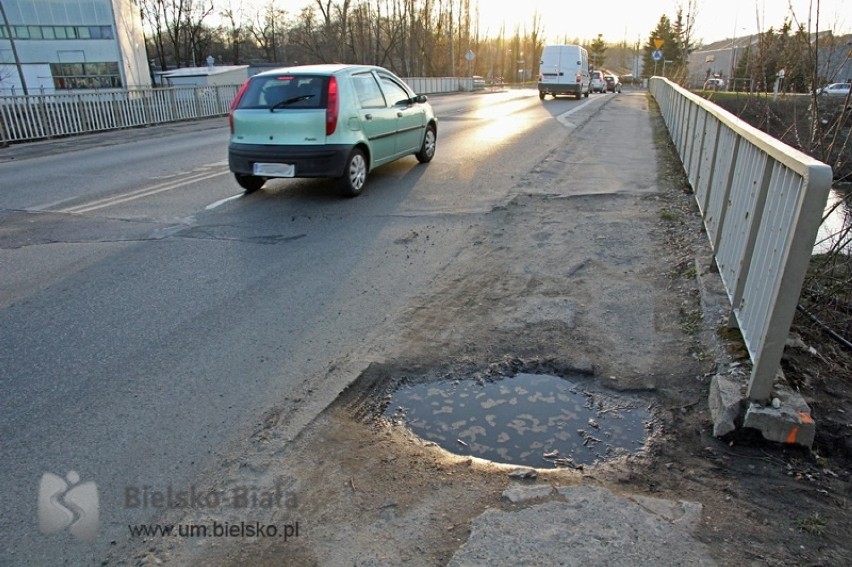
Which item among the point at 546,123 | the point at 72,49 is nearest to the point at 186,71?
the point at 72,49

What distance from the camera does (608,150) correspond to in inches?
521

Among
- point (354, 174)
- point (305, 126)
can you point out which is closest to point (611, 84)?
point (354, 174)

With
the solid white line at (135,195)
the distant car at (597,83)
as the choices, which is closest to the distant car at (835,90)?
the solid white line at (135,195)

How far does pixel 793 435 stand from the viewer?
2.80 m

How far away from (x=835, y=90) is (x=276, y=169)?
6.43m

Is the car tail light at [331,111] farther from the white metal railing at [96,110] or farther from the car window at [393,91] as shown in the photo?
the white metal railing at [96,110]

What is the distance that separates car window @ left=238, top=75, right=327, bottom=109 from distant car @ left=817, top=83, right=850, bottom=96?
5.59 metres

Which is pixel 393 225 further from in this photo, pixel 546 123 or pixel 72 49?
pixel 72 49

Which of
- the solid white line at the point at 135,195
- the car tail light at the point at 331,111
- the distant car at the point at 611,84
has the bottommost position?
the distant car at the point at 611,84

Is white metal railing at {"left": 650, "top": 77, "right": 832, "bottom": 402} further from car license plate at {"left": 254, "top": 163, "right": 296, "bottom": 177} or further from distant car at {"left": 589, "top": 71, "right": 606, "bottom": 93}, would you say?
distant car at {"left": 589, "top": 71, "right": 606, "bottom": 93}

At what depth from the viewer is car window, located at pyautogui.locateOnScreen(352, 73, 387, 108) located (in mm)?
8368

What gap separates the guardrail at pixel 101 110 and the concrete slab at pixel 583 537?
58.3 feet

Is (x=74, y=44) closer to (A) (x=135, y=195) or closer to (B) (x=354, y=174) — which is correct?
(A) (x=135, y=195)

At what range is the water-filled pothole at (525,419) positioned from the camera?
116 inches
